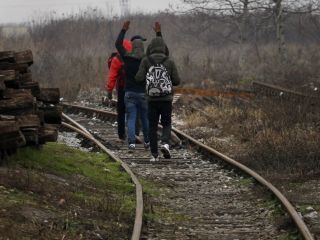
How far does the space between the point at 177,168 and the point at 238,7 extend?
27.5m

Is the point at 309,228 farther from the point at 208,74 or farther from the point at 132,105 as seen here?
the point at 208,74

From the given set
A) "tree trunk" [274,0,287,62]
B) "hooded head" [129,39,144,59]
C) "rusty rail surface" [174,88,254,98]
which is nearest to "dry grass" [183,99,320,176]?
"hooded head" [129,39,144,59]

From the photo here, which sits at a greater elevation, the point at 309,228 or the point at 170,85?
the point at 170,85

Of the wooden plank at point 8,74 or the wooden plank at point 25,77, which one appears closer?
the wooden plank at point 8,74

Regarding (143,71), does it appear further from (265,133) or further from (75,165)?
(265,133)

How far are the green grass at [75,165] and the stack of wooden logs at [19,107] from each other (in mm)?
202

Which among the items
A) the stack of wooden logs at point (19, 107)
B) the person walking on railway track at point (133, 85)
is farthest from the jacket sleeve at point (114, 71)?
the stack of wooden logs at point (19, 107)

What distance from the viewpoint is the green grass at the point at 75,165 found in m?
9.36

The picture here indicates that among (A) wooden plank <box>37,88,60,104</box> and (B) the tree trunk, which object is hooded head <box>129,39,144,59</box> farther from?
(B) the tree trunk

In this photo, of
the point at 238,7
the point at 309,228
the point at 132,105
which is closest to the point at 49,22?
the point at 238,7

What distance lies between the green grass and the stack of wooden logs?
0.66 ft

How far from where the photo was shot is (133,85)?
13.2 m

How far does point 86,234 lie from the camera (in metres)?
6.62

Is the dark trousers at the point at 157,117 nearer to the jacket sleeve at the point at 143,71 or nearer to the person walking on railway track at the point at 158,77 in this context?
the person walking on railway track at the point at 158,77
